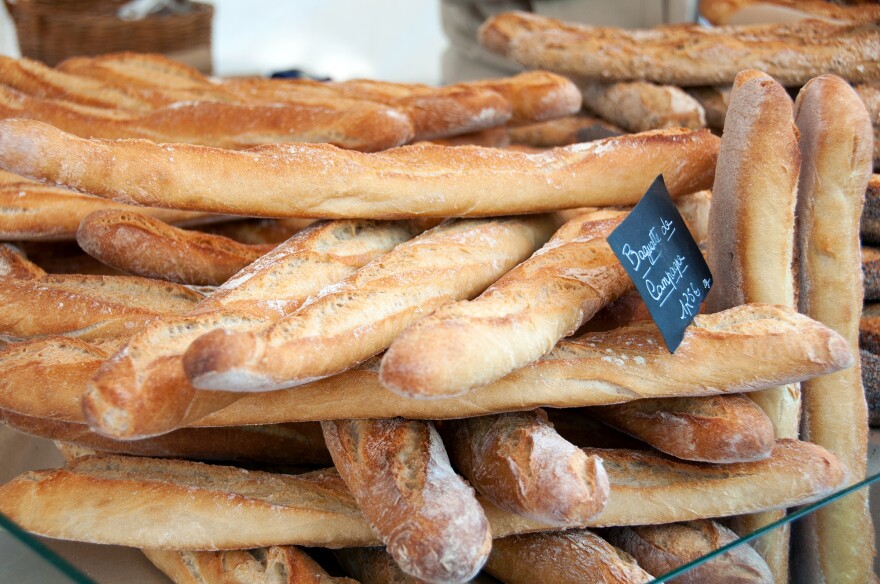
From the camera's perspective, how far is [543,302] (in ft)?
3.43

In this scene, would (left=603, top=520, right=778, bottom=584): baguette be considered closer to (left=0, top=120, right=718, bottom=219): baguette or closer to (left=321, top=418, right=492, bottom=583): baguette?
(left=321, top=418, right=492, bottom=583): baguette

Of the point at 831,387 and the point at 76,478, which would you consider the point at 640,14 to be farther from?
the point at 76,478

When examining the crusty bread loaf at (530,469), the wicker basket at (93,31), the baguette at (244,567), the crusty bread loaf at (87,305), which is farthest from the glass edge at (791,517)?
the wicker basket at (93,31)

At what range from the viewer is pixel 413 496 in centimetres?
92

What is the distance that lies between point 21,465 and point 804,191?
1280mm

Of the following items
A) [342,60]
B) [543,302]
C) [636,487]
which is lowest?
[342,60]

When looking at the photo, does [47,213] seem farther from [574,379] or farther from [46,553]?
[574,379]

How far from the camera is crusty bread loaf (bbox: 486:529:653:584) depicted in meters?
1.00

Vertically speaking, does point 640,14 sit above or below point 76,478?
above

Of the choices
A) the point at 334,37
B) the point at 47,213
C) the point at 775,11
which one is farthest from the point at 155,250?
the point at 334,37

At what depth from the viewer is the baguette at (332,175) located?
1.18m

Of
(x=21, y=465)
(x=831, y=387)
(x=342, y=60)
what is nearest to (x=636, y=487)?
(x=831, y=387)

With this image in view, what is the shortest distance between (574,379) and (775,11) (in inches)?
63.9

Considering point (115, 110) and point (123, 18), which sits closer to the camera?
point (115, 110)
